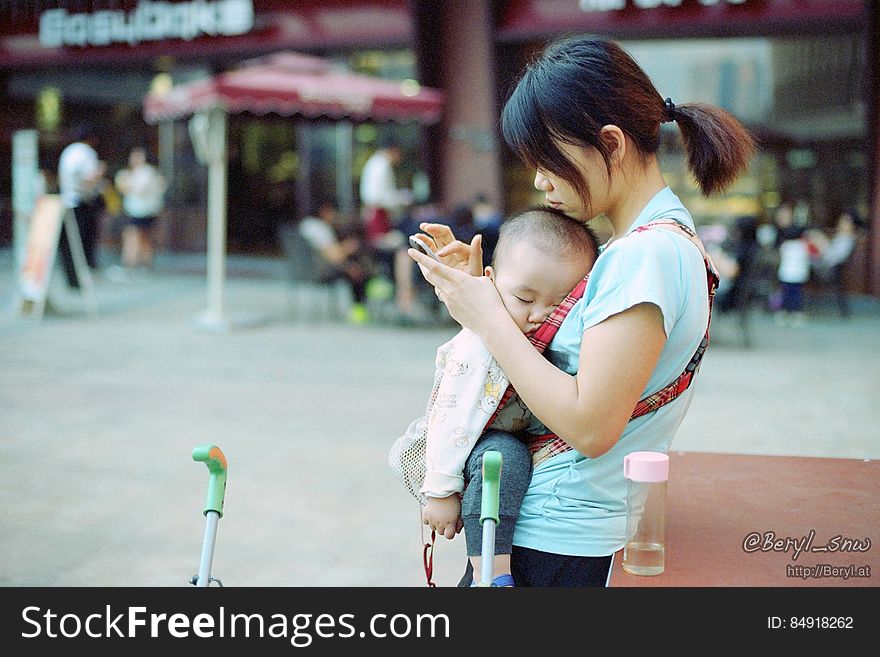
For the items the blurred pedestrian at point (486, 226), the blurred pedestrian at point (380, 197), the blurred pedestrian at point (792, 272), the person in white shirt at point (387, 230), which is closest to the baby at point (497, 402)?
the blurred pedestrian at point (486, 226)

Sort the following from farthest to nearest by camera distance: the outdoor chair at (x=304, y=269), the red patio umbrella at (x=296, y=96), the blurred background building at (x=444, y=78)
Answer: the blurred background building at (x=444, y=78)
the outdoor chair at (x=304, y=269)
the red patio umbrella at (x=296, y=96)

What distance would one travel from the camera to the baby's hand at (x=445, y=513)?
2.01 metres

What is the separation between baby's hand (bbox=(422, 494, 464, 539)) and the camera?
2.01m

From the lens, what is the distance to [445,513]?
2.01 metres

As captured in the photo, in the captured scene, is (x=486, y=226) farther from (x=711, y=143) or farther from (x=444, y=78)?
(x=711, y=143)

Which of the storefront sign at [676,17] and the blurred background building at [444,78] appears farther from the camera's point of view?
the blurred background building at [444,78]

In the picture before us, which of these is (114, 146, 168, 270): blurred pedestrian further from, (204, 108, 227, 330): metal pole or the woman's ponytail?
the woman's ponytail

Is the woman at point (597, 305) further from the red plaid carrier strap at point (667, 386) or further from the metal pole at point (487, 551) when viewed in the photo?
the metal pole at point (487, 551)

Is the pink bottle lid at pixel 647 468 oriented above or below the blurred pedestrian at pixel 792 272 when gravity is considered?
above

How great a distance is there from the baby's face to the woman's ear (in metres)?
0.22

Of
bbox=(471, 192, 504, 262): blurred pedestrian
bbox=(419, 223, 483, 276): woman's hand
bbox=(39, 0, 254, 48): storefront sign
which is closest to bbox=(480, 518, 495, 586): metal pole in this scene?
bbox=(419, 223, 483, 276): woman's hand

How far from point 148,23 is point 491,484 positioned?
16158 mm
